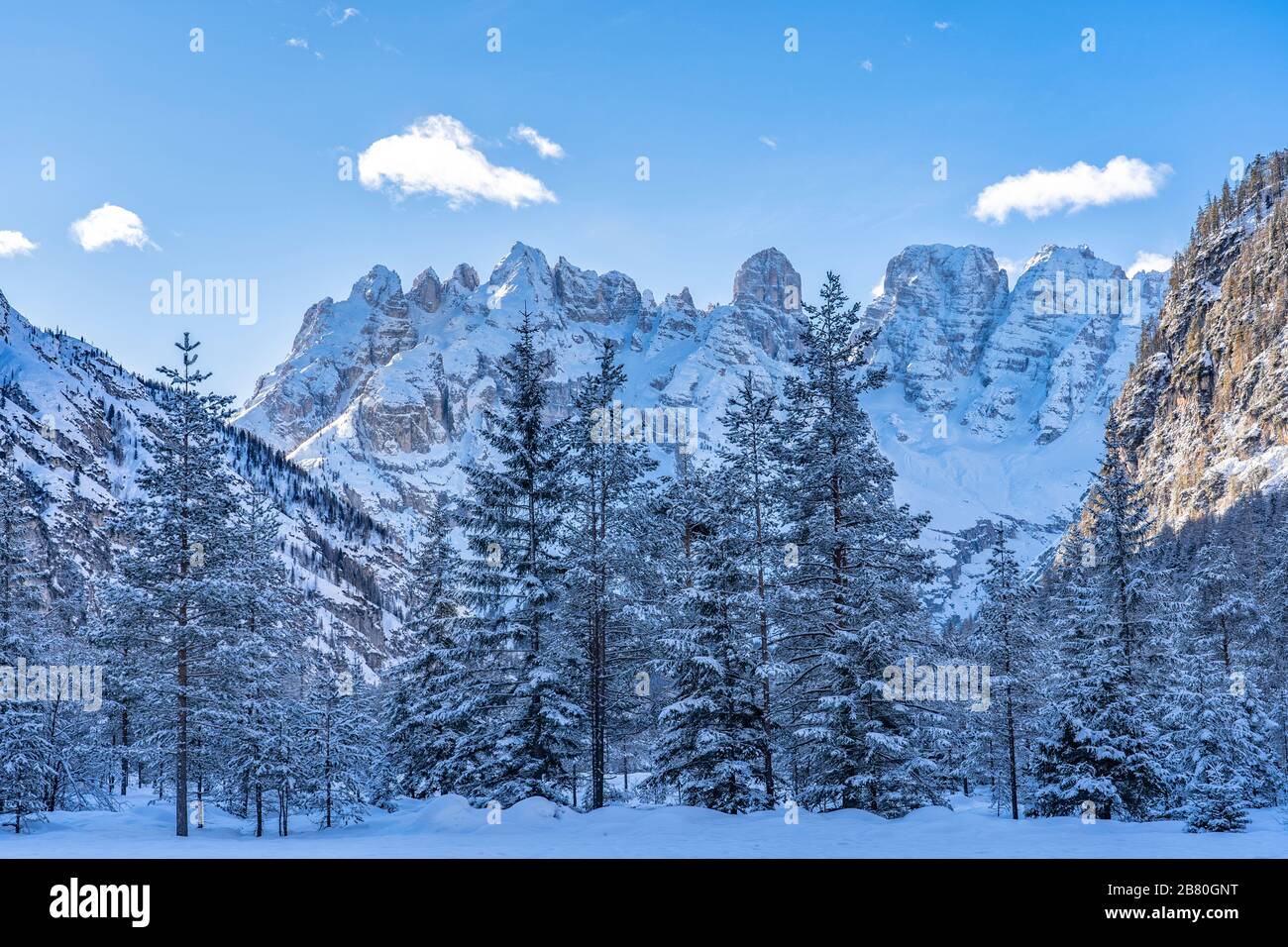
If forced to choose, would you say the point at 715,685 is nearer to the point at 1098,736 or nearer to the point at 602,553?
the point at 602,553

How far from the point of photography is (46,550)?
13338 centimetres

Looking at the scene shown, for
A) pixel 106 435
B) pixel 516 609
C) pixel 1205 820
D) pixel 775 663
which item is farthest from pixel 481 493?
pixel 106 435

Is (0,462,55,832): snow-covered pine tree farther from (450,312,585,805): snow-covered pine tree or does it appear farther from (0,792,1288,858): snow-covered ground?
(450,312,585,805): snow-covered pine tree

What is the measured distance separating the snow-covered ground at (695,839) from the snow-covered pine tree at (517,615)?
7.00 ft

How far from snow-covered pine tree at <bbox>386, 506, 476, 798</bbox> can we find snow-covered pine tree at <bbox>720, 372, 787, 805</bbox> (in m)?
8.52

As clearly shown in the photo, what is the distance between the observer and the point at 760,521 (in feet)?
72.8


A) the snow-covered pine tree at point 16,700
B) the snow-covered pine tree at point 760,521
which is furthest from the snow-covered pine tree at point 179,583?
the snow-covered pine tree at point 760,521

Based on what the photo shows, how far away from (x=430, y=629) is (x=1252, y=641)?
3834 centimetres

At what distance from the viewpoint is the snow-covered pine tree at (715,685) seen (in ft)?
66.7

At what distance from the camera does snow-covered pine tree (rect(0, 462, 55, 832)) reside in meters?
22.2

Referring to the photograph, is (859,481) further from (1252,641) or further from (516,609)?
(1252,641)

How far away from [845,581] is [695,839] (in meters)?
7.95

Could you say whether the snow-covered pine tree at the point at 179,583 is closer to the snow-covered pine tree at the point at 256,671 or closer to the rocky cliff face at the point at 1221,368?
the snow-covered pine tree at the point at 256,671

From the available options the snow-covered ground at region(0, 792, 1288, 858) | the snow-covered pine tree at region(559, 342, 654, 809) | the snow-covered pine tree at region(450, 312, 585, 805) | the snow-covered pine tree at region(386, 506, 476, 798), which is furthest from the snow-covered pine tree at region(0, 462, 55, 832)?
the snow-covered pine tree at region(559, 342, 654, 809)
